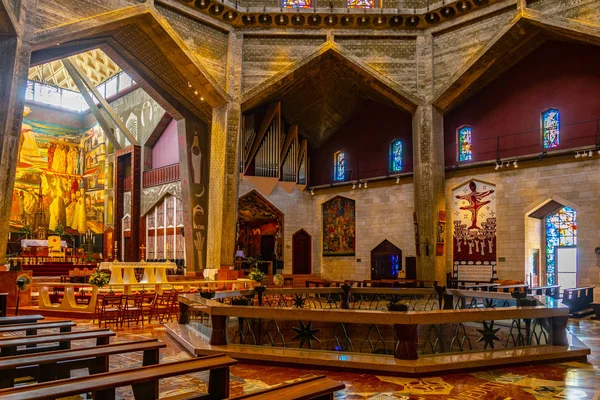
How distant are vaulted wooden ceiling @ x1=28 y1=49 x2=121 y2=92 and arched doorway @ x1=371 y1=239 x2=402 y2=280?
16.5 meters

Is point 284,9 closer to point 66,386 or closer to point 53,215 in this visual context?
point 66,386

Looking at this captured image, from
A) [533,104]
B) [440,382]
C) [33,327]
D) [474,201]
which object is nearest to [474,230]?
[474,201]

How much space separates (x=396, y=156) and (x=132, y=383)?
17.6 m

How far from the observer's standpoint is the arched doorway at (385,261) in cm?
1919

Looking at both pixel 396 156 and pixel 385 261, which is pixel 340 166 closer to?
pixel 396 156

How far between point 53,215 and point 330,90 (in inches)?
667

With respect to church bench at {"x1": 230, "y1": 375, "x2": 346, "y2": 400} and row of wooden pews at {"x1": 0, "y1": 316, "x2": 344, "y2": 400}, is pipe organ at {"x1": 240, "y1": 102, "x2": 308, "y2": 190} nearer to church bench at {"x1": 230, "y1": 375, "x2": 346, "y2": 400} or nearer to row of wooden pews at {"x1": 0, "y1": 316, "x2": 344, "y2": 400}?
row of wooden pews at {"x1": 0, "y1": 316, "x2": 344, "y2": 400}

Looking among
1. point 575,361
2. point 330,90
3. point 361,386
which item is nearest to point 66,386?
point 361,386

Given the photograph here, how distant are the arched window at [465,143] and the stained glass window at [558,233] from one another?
3.31m

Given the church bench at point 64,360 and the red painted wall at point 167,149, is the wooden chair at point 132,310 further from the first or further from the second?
the red painted wall at point 167,149

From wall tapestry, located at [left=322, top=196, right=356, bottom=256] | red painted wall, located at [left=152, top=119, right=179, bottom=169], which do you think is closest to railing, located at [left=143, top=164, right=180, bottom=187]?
red painted wall, located at [left=152, top=119, right=179, bottom=169]

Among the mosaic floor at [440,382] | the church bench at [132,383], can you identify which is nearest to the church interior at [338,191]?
the mosaic floor at [440,382]

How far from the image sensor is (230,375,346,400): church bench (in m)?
2.86

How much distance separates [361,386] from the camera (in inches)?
208
